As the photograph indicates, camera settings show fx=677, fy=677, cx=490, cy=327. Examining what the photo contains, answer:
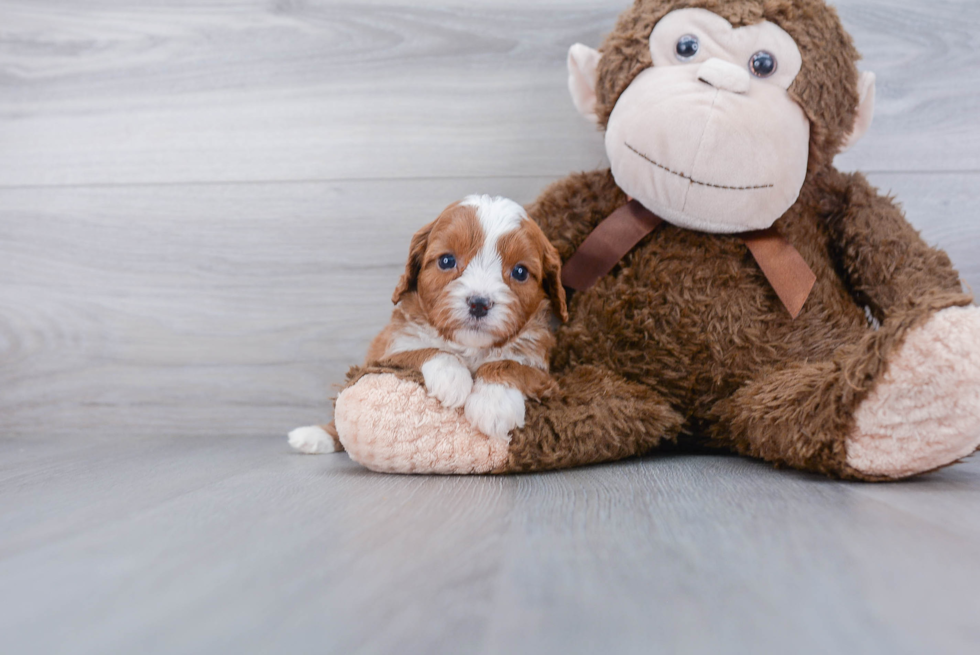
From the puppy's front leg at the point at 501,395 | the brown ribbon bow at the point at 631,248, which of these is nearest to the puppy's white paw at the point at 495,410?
the puppy's front leg at the point at 501,395

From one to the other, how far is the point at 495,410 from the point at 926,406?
50 centimetres

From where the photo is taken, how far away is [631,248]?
109cm

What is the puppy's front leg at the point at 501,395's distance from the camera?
0.88 m

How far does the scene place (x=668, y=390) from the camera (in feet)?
3.43

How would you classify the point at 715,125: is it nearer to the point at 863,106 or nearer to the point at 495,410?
the point at 863,106

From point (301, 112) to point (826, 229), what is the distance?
1.01 m

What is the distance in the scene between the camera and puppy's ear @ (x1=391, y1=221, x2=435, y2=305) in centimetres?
97

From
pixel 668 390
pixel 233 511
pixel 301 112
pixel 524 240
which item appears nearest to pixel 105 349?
pixel 301 112

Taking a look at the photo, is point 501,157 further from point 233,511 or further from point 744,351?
point 233,511

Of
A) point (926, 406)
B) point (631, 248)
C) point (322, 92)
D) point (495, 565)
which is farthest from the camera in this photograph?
point (322, 92)

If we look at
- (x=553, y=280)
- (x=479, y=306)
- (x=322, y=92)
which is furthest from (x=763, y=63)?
(x=322, y=92)

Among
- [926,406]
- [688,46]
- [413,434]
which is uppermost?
[688,46]

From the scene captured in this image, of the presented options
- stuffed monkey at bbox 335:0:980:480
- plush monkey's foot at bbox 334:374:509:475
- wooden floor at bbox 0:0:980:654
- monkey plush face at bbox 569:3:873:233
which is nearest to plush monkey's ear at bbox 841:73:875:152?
stuffed monkey at bbox 335:0:980:480

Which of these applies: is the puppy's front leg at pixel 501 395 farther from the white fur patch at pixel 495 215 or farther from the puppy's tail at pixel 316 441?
the puppy's tail at pixel 316 441
